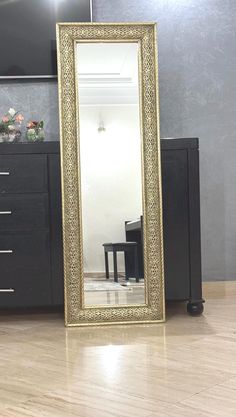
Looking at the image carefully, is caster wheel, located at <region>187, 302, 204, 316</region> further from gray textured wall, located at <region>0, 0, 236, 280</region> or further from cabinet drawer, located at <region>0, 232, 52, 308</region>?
cabinet drawer, located at <region>0, 232, 52, 308</region>

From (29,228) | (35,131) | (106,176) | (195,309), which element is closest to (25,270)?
(29,228)

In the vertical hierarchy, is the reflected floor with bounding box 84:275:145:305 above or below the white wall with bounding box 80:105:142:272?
below

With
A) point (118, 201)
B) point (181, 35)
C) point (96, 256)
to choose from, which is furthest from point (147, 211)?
point (181, 35)

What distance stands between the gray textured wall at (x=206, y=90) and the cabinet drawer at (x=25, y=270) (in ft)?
3.25

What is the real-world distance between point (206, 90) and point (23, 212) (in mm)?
1308

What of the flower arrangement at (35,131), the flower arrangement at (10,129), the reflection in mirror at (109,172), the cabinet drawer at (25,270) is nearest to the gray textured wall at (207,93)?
the reflection in mirror at (109,172)

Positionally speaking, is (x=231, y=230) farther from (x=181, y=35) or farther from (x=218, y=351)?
(x=218, y=351)

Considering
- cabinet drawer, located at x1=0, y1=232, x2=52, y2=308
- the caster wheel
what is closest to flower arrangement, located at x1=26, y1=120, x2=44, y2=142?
cabinet drawer, located at x1=0, y1=232, x2=52, y2=308

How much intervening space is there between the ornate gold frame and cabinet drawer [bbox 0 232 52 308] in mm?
142

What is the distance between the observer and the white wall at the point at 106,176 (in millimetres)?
2830

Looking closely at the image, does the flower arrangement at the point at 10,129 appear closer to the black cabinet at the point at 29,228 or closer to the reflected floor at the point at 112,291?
the black cabinet at the point at 29,228

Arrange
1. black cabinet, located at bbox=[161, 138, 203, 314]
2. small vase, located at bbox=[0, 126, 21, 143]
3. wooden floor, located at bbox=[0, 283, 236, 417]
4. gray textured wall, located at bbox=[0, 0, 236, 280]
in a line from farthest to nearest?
1. gray textured wall, located at bbox=[0, 0, 236, 280]
2. small vase, located at bbox=[0, 126, 21, 143]
3. black cabinet, located at bbox=[161, 138, 203, 314]
4. wooden floor, located at bbox=[0, 283, 236, 417]

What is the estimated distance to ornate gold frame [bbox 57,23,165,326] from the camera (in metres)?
2.81

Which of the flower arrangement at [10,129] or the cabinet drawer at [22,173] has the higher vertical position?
the flower arrangement at [10,129]
